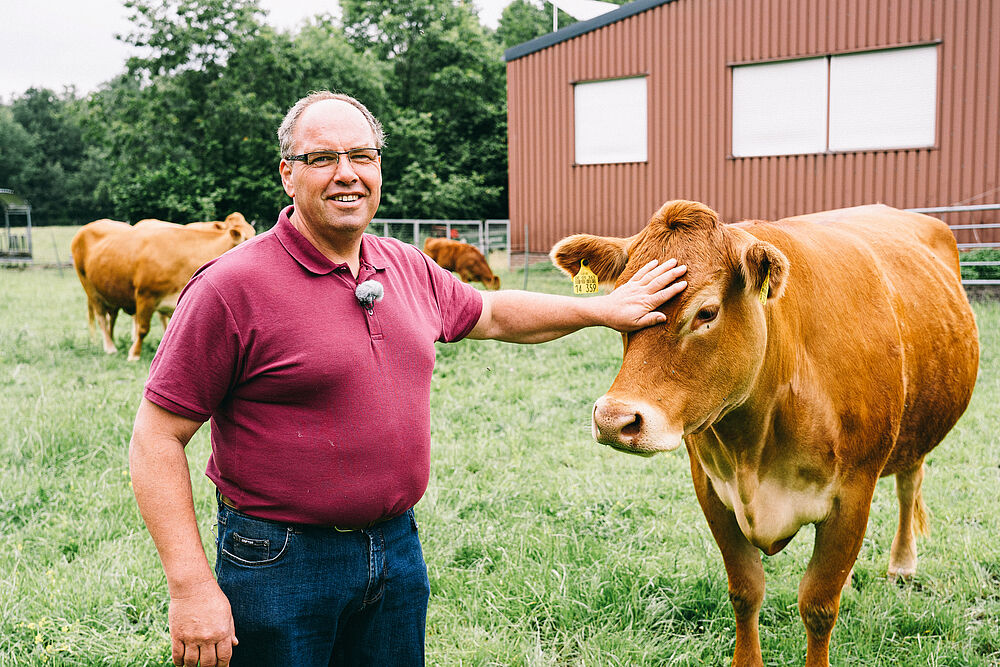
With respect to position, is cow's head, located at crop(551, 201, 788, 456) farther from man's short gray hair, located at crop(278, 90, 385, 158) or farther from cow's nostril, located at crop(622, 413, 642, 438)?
man's short gray hair, located at crop(278, 90, 385, 158)

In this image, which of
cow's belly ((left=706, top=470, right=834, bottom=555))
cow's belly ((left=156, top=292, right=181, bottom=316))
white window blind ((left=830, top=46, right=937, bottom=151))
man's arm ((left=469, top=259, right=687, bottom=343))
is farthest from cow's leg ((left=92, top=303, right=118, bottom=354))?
white window blind ((left=830, top=46, right=937, bottom=151))

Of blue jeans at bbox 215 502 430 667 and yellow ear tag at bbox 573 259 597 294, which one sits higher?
yellow ear tag at bbox 573 259 597 294

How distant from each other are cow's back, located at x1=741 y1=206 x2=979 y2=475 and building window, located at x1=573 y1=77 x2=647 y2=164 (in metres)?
11.9

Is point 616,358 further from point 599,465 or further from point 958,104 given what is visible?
point 958,104

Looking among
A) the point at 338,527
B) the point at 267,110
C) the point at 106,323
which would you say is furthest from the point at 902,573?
the point at 267,110

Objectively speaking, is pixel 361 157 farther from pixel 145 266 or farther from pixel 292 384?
pixel 145 266

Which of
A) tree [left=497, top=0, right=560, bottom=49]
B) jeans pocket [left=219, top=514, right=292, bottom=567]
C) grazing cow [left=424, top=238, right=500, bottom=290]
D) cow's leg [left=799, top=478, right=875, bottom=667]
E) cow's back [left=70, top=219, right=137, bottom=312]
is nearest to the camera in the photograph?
jeans pocket [left=219, top=514, right=292, bottom=567]

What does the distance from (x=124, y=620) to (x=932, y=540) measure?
3.76m

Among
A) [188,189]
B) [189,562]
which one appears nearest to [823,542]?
[189,562]

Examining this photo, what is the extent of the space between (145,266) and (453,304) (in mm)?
7629

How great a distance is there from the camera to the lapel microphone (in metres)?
2.06

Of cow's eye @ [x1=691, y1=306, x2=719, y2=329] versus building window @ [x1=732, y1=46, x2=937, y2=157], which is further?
building window @ [x1=732, y1=46, x2=937, y2=157]

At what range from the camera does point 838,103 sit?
13852mm

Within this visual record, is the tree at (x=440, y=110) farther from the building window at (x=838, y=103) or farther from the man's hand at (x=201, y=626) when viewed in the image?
the man's hand at (x=201, y=626)
